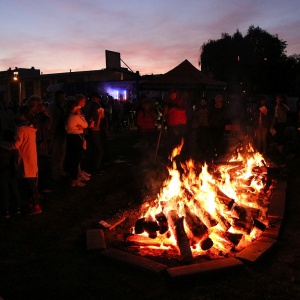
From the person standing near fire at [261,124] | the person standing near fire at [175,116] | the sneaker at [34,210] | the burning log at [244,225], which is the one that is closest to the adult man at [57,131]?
the sneaker at [34,210]

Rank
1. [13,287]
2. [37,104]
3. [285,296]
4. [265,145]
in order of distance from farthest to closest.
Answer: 1. [265,145]
2. [37,104]
3. [13,287]
4. [285,296]

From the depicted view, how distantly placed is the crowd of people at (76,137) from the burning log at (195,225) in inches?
113

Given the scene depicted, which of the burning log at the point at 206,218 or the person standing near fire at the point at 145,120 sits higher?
the person standing near fire at the point at 145,120

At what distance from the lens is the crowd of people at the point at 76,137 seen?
6.27 metres

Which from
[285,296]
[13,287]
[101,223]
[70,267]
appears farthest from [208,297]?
[101,223]

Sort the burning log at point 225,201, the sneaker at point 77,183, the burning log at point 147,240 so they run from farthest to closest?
the sneaker at point 77,183 → the burning log at point 225,201 → the burning log at point 147,240

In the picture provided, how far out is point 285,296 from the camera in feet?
12.1

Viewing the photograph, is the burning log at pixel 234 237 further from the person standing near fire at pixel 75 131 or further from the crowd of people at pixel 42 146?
the person standing near fire at pixel 75 131

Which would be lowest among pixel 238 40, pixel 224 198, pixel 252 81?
pixel 224 198

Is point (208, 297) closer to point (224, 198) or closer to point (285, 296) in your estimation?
point (285, 296)

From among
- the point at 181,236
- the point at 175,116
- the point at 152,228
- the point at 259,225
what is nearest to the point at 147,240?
the point at 152,228

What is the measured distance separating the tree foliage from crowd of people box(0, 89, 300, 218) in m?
23.8

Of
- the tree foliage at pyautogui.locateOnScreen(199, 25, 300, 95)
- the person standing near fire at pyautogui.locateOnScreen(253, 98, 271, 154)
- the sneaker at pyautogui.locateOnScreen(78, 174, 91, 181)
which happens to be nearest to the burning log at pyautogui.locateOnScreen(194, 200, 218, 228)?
the sneaker at pyautogui.locateOnScreen(78, 174, 91, 181)

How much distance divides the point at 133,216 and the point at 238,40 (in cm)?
3604
